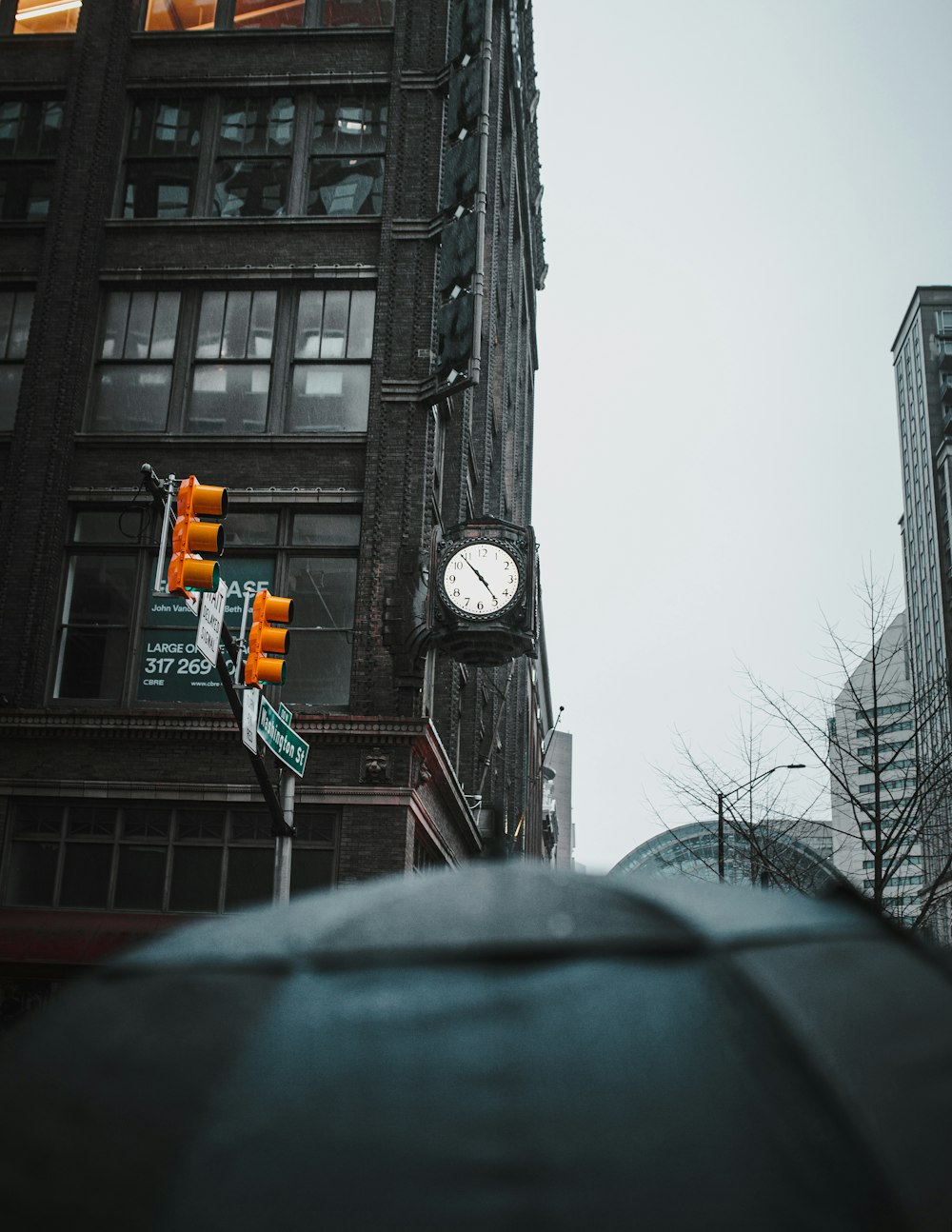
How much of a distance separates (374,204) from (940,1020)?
74.8 ft

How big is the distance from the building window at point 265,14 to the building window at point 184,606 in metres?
10.2

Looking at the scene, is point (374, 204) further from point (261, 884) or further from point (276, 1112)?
point (276, 1112)

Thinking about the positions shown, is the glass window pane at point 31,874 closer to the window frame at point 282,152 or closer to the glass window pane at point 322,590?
the glass window pane at point 322,590

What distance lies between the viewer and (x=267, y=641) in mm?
14016

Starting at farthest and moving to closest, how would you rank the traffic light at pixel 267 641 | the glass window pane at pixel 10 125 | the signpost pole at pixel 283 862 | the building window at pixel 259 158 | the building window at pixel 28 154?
the glass window pane at pixel 10 125 < the building window at pixel 28 154 < the building window at pixel 259 158 < the signpost pole at pixel 283 862 < the traffic light at pixel 267 641

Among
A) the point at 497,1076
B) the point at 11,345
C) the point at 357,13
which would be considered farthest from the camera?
the point at 357,13

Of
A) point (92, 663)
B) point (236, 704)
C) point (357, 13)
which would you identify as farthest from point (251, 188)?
point (236, 704)

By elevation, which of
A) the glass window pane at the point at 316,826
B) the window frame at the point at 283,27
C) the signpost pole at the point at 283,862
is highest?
the window frame at the point at 283,27

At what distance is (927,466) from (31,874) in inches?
4986

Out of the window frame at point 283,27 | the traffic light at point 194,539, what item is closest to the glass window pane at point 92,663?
the traffic light at point 194,539

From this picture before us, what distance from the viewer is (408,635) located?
20.3m

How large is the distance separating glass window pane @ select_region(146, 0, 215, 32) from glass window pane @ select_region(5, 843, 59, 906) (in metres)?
16.0

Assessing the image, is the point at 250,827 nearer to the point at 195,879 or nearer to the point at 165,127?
the point at 195,879

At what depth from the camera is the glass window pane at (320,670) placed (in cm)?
2089
